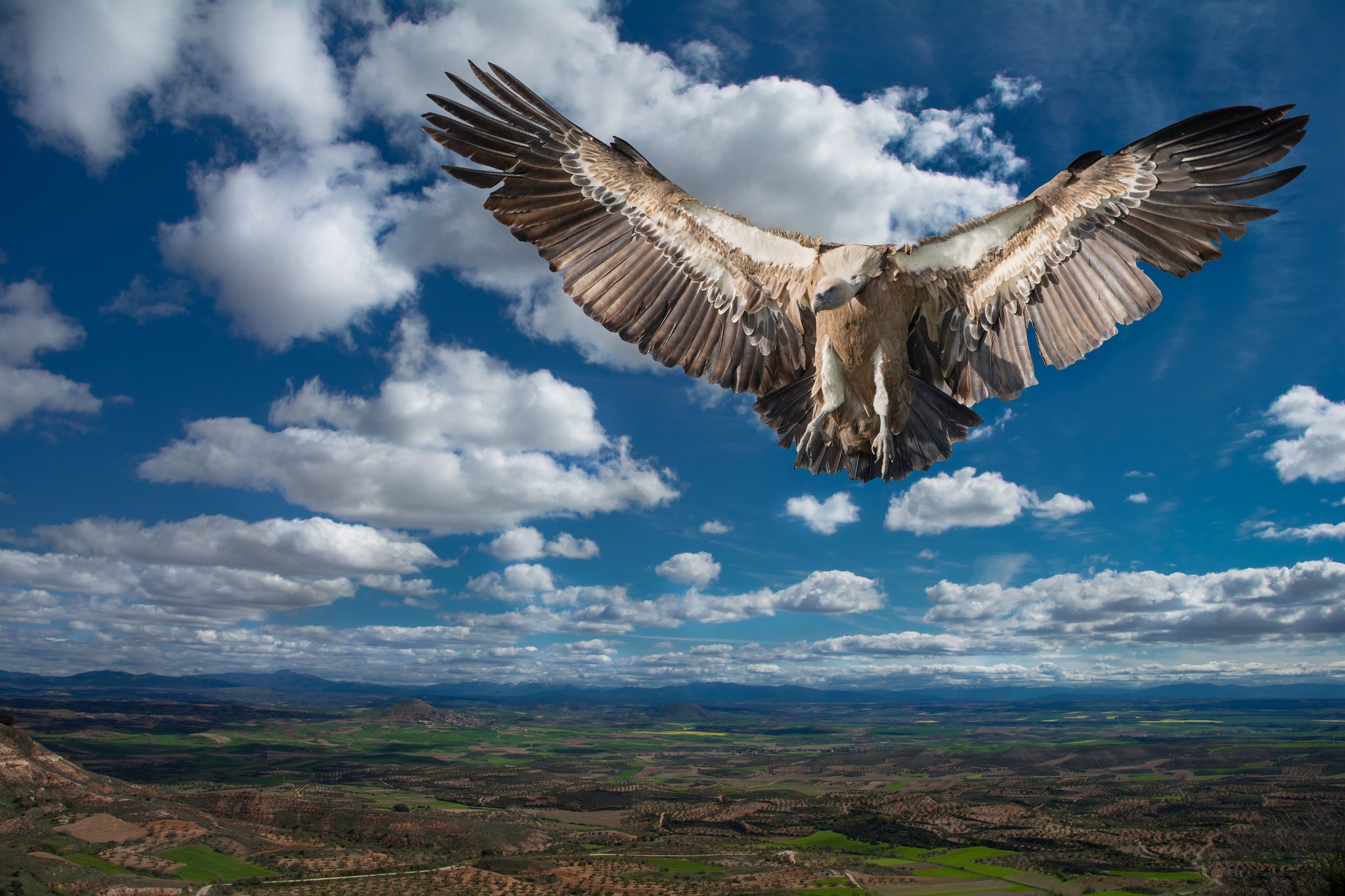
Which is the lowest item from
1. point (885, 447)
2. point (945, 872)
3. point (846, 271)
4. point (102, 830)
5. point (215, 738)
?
point (215, 738)

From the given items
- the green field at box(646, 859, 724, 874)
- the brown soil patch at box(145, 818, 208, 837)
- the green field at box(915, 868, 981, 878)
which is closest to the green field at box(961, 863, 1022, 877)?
the green field at box(915, 868, 981, 878)

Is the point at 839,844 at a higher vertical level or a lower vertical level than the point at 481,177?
lower

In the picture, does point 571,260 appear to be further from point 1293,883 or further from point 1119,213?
point 1293,883

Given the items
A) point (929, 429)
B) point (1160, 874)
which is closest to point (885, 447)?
point (929, 429)

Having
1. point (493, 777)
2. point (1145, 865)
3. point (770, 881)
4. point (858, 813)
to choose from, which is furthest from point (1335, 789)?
point (493, 777)

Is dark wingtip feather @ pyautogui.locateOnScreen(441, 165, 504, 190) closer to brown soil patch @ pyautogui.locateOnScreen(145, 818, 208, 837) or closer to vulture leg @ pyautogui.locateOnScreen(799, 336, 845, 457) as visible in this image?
vulture leg @ pyautogui.locateOnScreen(799, 336, 845, 457)

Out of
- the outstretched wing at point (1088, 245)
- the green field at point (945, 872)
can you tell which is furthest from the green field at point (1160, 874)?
the outstretched wing at point (1088, 245)

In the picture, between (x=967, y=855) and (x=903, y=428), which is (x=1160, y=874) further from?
(x=903, y=428)
